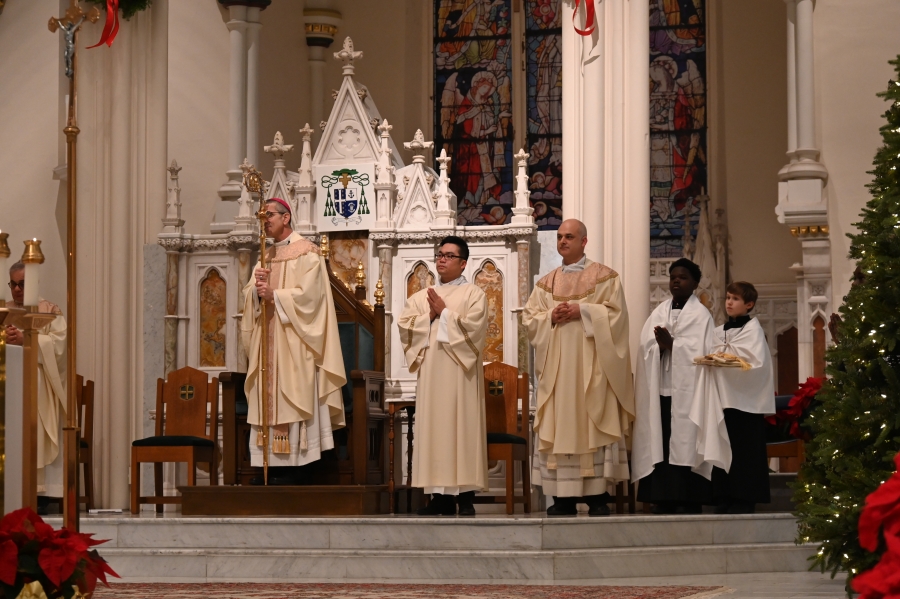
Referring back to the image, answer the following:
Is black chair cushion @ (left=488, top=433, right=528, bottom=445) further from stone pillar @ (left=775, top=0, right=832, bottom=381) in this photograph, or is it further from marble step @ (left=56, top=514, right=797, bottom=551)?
stone pillar @ (left=775, top=0, right=832, bottom=381)

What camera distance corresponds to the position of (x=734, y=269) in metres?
14.3

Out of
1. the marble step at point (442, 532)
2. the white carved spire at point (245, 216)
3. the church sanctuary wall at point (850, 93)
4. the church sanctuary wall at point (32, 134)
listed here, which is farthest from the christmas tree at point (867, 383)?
the church sanctuary wall at point (32, 134)

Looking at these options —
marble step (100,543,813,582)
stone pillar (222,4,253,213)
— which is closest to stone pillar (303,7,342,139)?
stone pillar (222,4,253,213)

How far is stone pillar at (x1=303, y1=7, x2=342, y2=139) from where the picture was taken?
14.7 meters

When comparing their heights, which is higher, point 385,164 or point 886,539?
point 385,164

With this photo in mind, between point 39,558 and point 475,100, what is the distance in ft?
38.2

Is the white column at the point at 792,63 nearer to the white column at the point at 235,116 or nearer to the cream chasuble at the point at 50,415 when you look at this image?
the white column at the point at 235,116

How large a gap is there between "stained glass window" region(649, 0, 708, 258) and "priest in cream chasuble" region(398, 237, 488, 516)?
6212mm

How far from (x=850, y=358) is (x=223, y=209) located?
24.9 feet

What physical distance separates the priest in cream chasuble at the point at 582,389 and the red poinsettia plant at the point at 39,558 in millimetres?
4525

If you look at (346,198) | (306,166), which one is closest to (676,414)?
(346,198)

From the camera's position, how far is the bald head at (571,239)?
29.8 feet

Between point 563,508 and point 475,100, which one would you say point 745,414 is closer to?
point 563,508

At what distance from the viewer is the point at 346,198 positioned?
11477 millimetres
